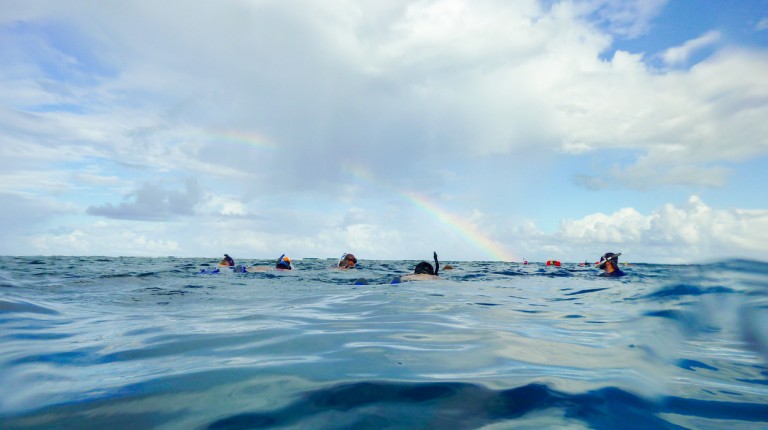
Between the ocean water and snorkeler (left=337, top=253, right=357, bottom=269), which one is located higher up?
snorkeler (left=337, top=253, right=357, bottom=269)

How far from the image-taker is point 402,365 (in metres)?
3.57

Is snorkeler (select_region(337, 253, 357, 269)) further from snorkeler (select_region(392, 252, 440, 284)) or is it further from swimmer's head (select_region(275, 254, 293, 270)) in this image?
snorkeler (select_region(392, 252, 440, 284))

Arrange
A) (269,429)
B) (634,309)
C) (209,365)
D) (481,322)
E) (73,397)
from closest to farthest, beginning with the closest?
1. (269,429)
2. (73,397)
3. (209,365)
4. (481,322)
5. (634,309)

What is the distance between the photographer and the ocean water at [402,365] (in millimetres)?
2545

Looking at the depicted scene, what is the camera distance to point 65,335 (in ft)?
17.4

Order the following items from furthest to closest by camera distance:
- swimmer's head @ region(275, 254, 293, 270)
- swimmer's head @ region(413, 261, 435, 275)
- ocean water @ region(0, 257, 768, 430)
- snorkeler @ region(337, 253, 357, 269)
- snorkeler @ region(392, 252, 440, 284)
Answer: snorkeler @ region(337, 253, 357, 269) → swimmer's head @ region(275, 254, 293, 270) → swimmer's head @ region(413, 261, 435, 275) → snorkeler @ region(392, 252, 440, 284) → ocean water @ region(0, 257, 768, 430)

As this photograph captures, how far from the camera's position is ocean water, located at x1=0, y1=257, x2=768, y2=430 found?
2.54 m

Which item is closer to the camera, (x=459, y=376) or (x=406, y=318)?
(x=459, y=376)

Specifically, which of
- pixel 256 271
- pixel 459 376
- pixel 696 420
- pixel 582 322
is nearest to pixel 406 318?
pixel 582 322

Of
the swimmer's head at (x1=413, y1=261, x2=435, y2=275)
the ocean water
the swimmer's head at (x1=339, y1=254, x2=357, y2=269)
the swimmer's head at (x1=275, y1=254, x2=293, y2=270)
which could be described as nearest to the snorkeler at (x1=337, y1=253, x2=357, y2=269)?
the swimmer's head at (x1=339, y1=254, x2=357, y2=269)

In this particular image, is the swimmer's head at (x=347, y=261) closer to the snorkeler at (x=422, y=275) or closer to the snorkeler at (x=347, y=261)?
the snorkeler at (x=347, y=261)

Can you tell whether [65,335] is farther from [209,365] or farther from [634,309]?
[634,309]

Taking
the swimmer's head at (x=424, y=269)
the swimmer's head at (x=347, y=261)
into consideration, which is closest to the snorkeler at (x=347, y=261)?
the swimmer's head at (x=347, y=261)

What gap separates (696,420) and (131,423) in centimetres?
345
